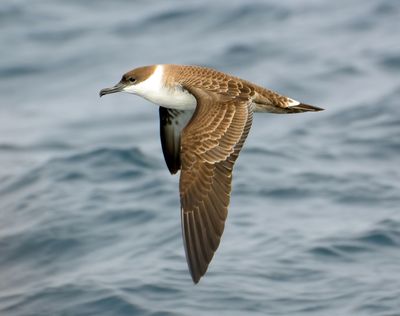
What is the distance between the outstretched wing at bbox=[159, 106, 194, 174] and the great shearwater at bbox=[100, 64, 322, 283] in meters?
0.19

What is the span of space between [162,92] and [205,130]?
828mm

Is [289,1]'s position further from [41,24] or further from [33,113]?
[33,113]

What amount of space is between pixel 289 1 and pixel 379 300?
8.34 metres

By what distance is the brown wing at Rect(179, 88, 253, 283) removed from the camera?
7676 millimetres

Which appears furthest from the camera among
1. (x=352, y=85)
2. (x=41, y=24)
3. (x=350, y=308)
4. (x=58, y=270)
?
(x=41, y=24)

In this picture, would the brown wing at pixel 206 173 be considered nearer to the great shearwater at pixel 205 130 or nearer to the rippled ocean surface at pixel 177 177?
the great shearwater at pixel 205 130

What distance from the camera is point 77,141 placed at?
13.3 m

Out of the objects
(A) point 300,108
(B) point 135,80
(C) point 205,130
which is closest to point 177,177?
(B) point 135,80

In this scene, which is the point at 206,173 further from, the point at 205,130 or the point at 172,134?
the point at 172,134

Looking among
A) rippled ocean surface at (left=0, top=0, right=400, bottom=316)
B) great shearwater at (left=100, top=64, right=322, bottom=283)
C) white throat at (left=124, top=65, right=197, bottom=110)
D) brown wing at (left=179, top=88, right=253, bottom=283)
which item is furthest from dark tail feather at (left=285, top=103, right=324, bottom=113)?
rippled ocean surface at (left=0, top=0, right=400, bottom=316)

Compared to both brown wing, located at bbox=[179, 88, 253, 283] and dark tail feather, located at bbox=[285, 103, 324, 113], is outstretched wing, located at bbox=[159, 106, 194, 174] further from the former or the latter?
brown wing, located at bbox=[179, 88, 253, 283]

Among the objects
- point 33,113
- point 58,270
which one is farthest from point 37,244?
point 33,113

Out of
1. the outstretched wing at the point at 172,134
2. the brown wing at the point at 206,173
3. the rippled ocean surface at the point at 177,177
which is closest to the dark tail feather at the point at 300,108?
the brown wing at the point at 206,173

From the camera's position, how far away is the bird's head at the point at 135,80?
8.84 m
